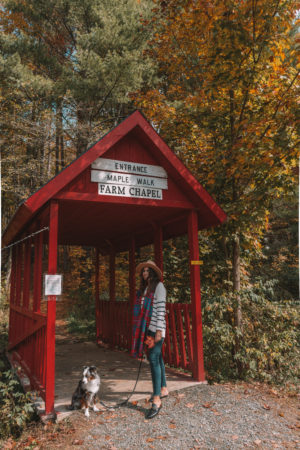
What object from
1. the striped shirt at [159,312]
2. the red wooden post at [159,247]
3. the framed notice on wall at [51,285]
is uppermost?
the red wooden post at [159,247]

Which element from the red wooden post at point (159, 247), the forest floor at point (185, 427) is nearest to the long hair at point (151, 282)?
the forest floor at point (185, 427)

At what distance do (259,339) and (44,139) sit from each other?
12297 mm

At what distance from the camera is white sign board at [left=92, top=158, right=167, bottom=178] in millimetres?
5586

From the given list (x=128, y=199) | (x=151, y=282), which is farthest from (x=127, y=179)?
(x=151, y=282)

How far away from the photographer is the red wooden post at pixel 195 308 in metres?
5.94

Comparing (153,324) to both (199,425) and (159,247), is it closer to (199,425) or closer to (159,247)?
(199,425)

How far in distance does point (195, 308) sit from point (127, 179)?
8.49 feet

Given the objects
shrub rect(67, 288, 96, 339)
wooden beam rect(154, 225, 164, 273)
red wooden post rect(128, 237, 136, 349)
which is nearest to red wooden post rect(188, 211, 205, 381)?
wooden beam rect(154, 225, 164, 273)

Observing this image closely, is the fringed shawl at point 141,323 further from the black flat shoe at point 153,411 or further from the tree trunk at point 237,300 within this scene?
the tree trunk at point 237,300

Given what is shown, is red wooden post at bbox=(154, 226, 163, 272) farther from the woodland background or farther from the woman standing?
the woman standing

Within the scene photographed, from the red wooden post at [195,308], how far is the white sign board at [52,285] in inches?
97.0

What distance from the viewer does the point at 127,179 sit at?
5742 millimetres

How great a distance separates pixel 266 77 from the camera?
23.9 feet

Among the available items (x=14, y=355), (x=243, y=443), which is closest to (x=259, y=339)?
(x=243, y=443)
